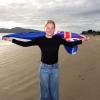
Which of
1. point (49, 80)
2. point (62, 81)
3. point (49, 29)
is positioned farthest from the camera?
point (62, 81)

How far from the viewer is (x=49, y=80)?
22.3 feet

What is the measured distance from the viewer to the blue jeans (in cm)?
666

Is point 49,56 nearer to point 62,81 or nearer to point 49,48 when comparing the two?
point 49,48

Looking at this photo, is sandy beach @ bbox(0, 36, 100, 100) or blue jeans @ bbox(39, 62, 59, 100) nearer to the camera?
blue jeans @ bbox(39, 62, 59, 100)

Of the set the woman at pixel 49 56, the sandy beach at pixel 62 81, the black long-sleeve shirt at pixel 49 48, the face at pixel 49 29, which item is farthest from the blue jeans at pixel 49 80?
the sandy beach at pixel 62 81

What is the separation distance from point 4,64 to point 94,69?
4.33 meters

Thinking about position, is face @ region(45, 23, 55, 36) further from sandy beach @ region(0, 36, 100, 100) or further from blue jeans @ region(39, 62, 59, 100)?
sandy beach @ region(0, 36, 100, 100)

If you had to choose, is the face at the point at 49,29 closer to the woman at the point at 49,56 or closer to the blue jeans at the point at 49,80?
the woman at the point at 49,56

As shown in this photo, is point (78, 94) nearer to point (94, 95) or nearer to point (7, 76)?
point (94, 95)

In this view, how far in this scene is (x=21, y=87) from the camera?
959 centimetres

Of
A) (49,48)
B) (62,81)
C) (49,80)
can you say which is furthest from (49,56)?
(62,81)

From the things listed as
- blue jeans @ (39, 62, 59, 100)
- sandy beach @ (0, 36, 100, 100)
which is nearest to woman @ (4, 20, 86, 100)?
blue jeans @ (39, 62, 59, 100)

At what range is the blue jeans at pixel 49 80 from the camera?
6664 millimetres

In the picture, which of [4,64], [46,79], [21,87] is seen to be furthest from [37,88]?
[4,64]
